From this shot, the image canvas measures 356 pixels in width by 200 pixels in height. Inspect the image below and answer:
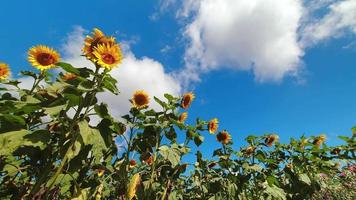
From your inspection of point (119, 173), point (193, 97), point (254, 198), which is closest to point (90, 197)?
point (119, 173)

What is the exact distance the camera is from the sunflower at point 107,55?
117 inches

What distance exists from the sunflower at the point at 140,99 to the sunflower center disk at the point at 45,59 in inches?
47.7

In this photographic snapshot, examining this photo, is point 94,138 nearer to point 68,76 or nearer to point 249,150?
point 68,76

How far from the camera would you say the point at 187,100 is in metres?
5.07

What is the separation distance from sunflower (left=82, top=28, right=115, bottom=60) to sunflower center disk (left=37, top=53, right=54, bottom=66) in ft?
2.07

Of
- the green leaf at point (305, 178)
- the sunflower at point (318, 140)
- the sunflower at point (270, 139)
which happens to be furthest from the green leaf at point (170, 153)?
the sunflower at point (318, 140)

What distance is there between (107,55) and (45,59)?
0.99m

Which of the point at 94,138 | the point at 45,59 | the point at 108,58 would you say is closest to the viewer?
the point at 94,138

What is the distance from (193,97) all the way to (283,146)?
67.8 inches

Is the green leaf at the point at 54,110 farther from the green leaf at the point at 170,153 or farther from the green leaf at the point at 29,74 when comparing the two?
the green leaf at the point at 170,153

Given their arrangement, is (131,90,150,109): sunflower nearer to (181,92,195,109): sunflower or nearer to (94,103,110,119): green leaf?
(181,92,195,109): sunflower

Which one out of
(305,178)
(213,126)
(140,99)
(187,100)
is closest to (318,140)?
(305,178)

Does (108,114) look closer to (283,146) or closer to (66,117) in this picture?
(66,117)

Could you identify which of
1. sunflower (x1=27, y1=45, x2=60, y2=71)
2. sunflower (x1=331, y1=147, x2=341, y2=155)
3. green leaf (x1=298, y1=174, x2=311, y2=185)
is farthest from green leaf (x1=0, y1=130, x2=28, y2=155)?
sunflower (x1=331, y1=147, x2=341, y2=155)
